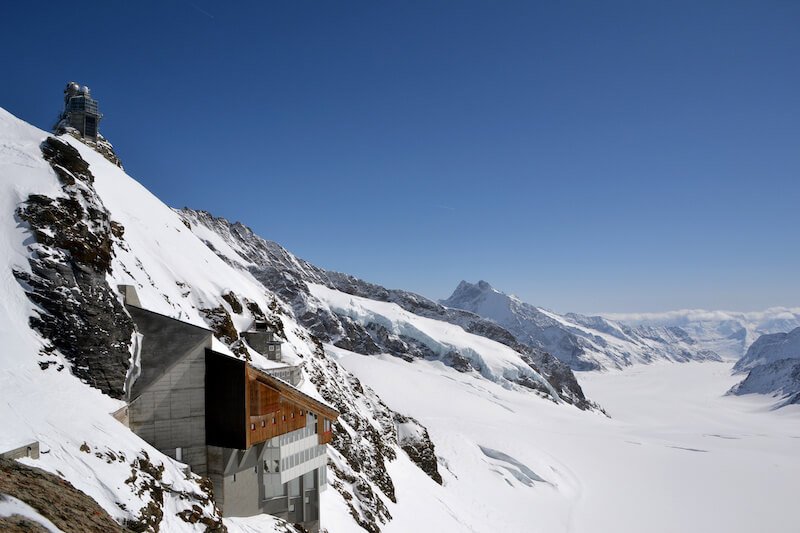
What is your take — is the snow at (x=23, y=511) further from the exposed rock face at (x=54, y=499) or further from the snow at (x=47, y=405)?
the snow at (x=47, y=405)

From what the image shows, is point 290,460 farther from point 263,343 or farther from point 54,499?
point 263,343

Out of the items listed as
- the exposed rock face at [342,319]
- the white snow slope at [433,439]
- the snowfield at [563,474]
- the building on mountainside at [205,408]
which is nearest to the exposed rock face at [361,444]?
the white snow slope at [433,439]

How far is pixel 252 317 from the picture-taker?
36094mm

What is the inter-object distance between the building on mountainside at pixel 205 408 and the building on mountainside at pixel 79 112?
144ft

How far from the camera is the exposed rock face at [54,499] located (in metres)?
8.60

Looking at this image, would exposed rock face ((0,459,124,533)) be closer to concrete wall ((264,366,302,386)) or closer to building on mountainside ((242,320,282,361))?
concrete wall ((264,366,302,386))

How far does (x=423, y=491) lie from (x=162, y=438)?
31.2m

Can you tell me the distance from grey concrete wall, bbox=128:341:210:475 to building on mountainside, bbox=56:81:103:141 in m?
46.4

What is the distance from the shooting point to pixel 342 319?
129500mm

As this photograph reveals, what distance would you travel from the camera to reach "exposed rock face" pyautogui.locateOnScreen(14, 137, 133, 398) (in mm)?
13656

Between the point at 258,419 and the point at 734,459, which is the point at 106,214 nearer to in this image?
the point at 258,419

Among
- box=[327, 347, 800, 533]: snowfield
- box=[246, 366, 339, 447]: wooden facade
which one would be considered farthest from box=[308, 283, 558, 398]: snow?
box=[246, 366, 339, 447]: wooden facade

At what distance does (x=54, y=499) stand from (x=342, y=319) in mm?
120929

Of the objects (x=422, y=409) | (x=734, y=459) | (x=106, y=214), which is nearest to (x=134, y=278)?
(x=106, y=214)
